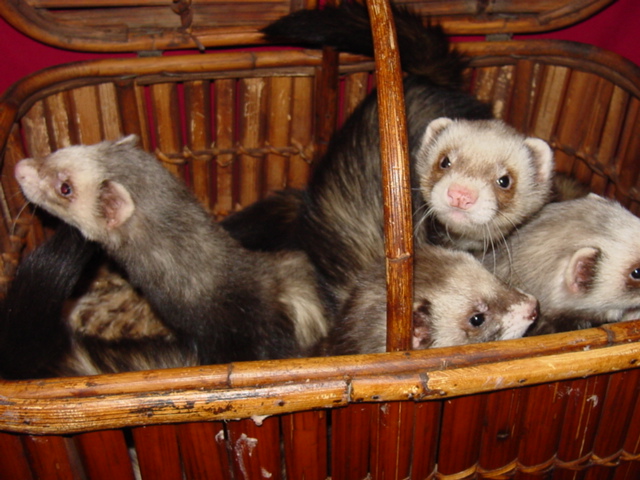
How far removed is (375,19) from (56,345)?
0.89 meters

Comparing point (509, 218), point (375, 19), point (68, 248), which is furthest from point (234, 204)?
point (375, 19)

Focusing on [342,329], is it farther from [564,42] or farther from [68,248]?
[564,42]

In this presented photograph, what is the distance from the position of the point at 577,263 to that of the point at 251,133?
3.55 feet

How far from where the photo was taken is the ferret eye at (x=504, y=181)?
136 centimetres

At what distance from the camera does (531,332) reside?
1.31 meters

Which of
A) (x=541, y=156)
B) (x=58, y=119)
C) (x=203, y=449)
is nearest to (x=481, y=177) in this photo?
(x=541, y=156)

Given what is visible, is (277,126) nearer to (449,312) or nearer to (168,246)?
(168,246)

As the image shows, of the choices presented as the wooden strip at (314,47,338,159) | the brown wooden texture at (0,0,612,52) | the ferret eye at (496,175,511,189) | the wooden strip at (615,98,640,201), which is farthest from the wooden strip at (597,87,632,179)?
the wooden strip at (314,47,338,159)

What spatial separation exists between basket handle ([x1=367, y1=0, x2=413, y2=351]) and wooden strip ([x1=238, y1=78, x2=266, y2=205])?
36.3 inches

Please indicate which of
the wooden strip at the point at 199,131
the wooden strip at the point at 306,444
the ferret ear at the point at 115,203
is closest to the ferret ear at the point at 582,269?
the wooden strip at the point at 306,444

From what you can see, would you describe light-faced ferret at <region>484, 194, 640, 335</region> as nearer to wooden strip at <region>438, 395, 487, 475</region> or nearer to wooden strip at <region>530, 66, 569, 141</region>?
wooden strip at <region>438, 395, 487, 475</region>

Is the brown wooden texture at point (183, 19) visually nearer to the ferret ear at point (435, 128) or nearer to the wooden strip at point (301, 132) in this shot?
the wooden strip at point (301, 132)

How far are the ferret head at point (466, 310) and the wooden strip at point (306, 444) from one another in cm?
30

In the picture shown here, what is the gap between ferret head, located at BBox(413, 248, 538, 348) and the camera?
1173 mm
